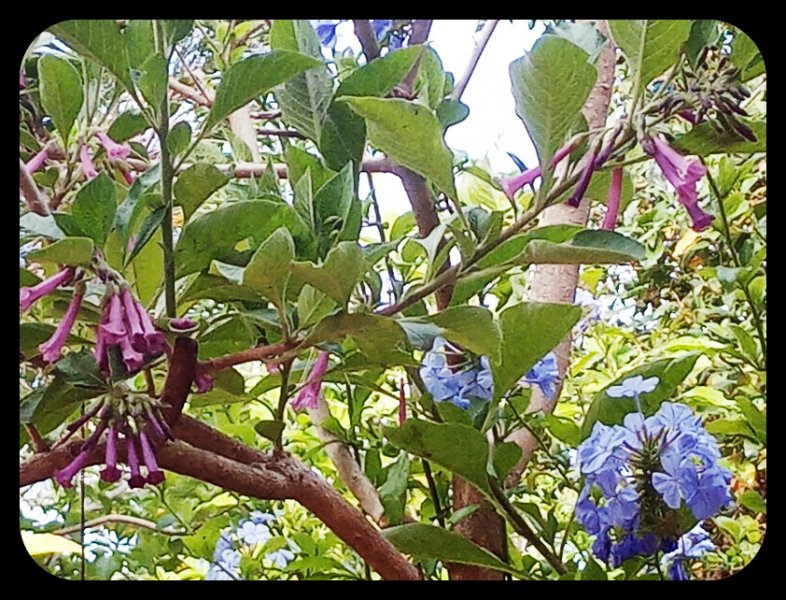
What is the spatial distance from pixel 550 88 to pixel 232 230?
0.15m

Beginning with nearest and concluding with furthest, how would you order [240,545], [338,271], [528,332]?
[338,271] → [528,332] → [240,545]

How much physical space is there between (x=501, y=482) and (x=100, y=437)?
0.21 metres

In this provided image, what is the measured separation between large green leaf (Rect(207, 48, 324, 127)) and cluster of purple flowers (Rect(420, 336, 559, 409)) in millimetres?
177

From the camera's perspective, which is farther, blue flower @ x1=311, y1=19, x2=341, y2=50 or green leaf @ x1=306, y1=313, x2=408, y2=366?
blue flower @ x1=311, y1=19, x2=341, y2=50

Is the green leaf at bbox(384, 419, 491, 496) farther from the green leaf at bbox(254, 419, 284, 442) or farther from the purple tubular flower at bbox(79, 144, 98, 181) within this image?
the purple tubular flower at bbox(79, 144, 98, 181)

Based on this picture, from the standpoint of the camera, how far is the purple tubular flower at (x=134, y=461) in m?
0.40

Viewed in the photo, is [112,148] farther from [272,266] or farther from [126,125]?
[272,266]

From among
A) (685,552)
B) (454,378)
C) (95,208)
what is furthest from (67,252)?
(685,552)

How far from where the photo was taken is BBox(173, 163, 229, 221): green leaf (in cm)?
40

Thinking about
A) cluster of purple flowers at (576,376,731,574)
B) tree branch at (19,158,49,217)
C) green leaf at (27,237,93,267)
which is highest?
tree branch at (19,158,49,217)

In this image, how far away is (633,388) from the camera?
1.54ft

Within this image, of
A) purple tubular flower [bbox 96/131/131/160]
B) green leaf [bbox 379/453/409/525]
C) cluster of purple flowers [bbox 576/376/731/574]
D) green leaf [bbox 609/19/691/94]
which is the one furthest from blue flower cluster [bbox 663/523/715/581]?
purple tubular flower [bbox 96/131/131/160]

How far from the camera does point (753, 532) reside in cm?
58

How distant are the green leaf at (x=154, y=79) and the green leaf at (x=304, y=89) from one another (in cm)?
9
